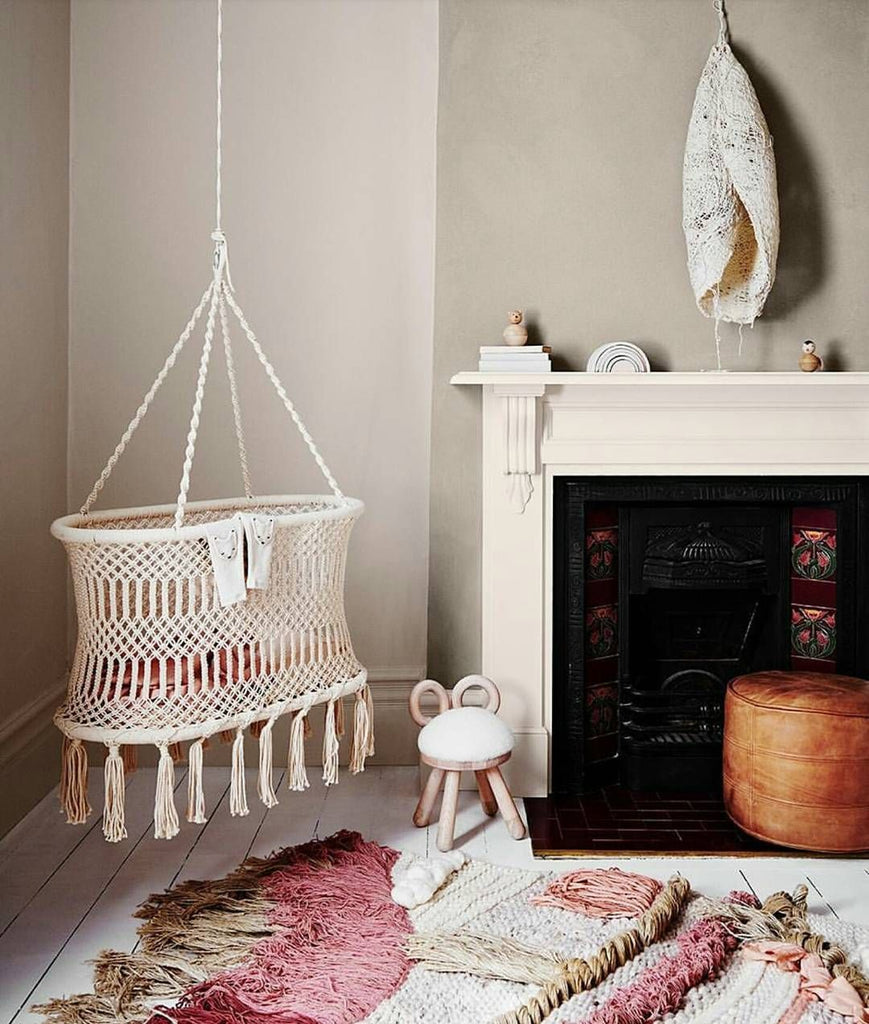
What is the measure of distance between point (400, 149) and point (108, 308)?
1004mm

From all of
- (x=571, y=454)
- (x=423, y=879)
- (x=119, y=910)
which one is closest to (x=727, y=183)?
(x=571, y=454)

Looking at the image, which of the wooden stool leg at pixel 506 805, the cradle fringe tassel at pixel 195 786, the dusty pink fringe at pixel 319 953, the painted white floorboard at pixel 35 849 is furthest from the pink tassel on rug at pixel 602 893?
the painted white floorboard at pixel 35 849

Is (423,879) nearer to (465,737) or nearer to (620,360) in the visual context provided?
(465,737)

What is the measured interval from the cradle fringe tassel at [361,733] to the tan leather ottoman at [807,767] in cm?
95

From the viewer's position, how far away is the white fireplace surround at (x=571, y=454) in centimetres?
295

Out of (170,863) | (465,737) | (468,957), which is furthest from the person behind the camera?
(465,737)

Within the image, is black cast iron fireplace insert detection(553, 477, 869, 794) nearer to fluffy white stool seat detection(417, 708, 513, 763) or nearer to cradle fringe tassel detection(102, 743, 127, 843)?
fluffy white stool seat detection(417, 708, 513, 763)

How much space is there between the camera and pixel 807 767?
255cm

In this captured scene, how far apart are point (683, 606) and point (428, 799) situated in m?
1.01

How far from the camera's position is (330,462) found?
10.6 ft

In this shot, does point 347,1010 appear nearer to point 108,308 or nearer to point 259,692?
point 259,692

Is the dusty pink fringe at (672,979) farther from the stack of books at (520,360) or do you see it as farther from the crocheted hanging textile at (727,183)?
the crocheted hanging textile at (727,183)

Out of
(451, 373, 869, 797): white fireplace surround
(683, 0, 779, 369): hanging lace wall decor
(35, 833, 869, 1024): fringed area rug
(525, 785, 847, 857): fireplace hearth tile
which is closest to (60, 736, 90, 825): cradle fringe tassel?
(35, 833, 869, 1024): fringed area rug

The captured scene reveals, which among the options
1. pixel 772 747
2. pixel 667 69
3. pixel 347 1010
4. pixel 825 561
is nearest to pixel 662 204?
pixel 667 69
